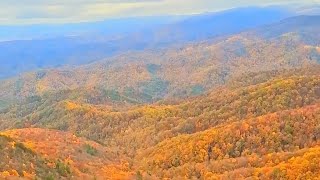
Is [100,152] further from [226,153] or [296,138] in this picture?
[296,138]

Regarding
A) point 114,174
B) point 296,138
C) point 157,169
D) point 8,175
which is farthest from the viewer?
point 296,138

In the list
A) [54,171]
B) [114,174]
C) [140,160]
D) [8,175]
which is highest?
[8,175]

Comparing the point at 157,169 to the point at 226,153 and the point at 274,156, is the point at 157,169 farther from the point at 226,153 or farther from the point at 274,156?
the point at 274,156

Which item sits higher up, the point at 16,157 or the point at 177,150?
the point at 16,157

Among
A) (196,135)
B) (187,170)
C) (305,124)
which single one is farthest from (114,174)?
(305,124)

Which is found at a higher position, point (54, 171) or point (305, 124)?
point (54, 171)

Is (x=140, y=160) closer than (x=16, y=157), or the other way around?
(x=16, y=157)

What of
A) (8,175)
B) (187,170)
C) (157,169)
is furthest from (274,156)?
(8,175)

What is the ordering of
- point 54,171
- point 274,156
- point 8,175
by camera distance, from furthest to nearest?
point 274,156 → point 54,171 → point 8,175

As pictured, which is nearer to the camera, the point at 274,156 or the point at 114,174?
the point at 114,174
